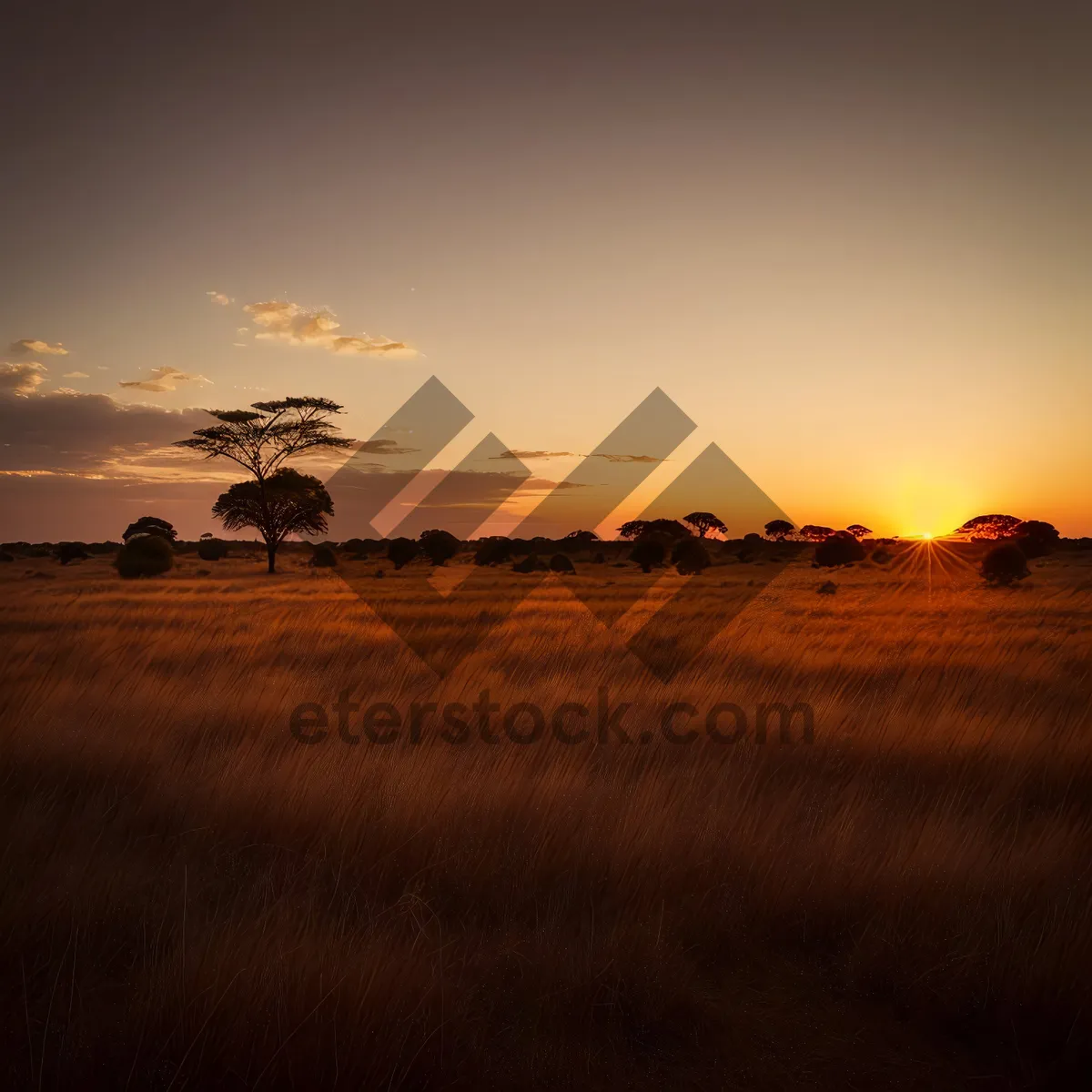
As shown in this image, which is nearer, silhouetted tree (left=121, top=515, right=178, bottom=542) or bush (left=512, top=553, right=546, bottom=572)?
bush (left=512, top=553, right=546, bottom=572)

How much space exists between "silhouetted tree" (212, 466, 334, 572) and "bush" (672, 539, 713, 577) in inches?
989

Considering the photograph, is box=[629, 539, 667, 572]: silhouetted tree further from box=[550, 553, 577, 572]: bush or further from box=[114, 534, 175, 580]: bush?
box=[114, 534, 175, 580]: bush

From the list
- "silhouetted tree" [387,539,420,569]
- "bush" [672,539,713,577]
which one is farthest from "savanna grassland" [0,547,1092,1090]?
"silhouetted tree" [387,539,420,569]

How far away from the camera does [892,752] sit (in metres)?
5.56

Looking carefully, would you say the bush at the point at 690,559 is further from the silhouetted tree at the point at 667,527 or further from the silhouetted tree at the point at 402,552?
the silhouetted tree at the point at 667,527

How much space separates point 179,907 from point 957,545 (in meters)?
70.5

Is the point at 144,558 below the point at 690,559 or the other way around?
the other way around

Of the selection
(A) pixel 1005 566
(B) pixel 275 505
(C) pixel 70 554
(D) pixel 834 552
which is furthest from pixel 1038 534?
(C) pixel 70 554

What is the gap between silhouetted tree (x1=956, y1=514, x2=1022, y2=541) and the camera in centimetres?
7438

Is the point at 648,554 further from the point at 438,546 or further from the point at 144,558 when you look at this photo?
the point at 144,558

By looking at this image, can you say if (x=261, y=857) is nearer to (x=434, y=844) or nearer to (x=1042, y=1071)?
(x=434, y=844)

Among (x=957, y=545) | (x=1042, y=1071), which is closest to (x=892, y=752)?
(x=1042, y=1071)

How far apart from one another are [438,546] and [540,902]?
154 ft

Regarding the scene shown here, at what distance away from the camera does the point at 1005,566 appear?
29.5 meters
